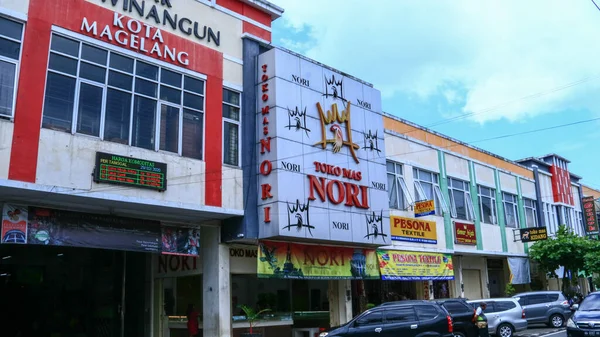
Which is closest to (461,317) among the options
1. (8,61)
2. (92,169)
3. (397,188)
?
(397,188)

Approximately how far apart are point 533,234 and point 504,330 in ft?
38.7

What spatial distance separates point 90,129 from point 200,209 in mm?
3726

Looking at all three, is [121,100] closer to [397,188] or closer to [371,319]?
[371,319]

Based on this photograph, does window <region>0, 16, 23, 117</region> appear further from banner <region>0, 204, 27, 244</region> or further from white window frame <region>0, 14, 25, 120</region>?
banner <region>0, 204, 27, 244</region>

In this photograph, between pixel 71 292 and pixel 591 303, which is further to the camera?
pixel 71 292

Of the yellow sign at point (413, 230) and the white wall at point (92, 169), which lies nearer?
the white wall at point (92, 169)

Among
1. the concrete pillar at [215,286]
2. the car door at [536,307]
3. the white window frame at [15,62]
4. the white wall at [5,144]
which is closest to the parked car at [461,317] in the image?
the concrete pillar at [215,286]

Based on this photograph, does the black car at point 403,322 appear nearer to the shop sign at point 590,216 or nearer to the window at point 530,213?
the window at point 530,213

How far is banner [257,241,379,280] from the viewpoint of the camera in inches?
685

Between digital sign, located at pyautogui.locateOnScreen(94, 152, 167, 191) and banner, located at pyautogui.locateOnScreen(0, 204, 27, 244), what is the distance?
1896 mm

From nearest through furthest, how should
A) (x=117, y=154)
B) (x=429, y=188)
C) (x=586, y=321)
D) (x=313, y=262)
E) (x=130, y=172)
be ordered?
(x=586, y=321) → (x=117, y=154) → (x=130, y=172) → (x=313, y=262) → (x=429, y=188)

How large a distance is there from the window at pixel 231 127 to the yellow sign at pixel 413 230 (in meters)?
8.63

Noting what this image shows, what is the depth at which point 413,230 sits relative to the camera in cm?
2439

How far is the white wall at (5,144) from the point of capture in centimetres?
1233
